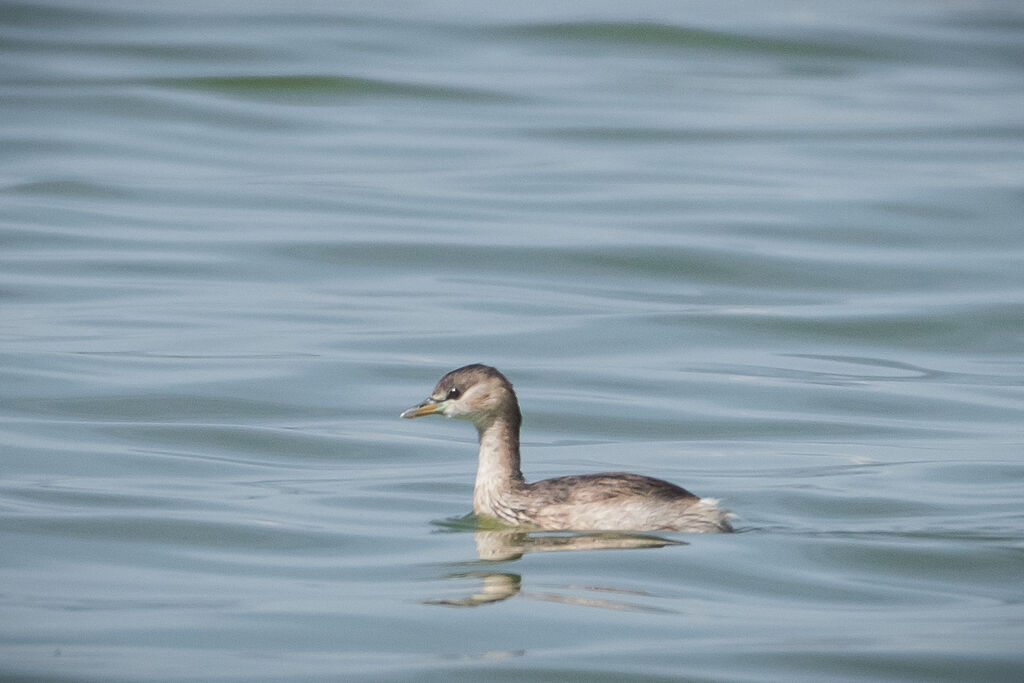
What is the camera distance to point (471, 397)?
30.5 feet

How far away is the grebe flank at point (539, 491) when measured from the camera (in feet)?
28.4

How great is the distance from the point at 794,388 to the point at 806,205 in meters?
7.62

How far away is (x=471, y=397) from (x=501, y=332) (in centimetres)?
568

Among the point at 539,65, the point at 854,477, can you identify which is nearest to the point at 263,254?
the point at 854,477

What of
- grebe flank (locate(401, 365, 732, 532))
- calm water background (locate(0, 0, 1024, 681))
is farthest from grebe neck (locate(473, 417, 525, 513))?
calm water background (locate(0, 0, 1024, 681))

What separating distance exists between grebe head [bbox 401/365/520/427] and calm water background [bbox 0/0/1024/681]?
59 centimetres

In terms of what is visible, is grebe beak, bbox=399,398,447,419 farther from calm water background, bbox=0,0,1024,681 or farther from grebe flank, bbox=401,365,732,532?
calm water background, bbox=0,0,1024,681

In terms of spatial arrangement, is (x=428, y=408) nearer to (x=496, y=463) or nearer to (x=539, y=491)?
(x=496, y=463)

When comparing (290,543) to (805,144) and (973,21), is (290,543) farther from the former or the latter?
(973,21)

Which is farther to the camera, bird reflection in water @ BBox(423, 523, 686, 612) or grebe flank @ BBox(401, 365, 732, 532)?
grebe flank @ BBox(401, 365, 732, 532)

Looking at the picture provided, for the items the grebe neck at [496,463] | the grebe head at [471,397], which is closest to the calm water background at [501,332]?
the grebe neck at [496,463]

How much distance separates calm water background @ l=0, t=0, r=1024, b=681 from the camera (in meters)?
7.61

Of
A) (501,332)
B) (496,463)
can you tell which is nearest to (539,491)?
(496,463)

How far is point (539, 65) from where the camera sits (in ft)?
99.7
